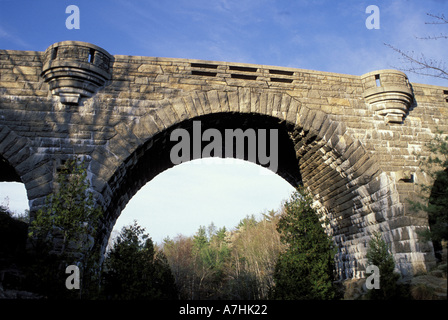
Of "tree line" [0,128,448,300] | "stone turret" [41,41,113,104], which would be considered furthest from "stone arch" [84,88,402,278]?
"stone turret" [41,41,113,104]

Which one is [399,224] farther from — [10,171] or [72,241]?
[10,171]

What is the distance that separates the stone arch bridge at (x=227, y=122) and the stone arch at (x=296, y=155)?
1.1 inches

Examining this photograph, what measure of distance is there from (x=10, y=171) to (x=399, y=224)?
10.7m

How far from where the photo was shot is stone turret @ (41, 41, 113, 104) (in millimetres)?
8062

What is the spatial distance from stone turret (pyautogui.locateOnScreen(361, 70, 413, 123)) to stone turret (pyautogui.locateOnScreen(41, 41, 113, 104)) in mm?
7264

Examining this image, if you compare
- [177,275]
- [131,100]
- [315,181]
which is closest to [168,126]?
[131,100]

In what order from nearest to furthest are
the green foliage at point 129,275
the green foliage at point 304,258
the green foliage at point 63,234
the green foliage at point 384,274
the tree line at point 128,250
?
1. the green foliage at point 63,234
2. the tree line at point 128,250
3. the green foliage at point 384,274
4. the green foliage at point 129,275
5. the green foliage at point 304,258

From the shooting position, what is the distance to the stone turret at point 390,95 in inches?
372

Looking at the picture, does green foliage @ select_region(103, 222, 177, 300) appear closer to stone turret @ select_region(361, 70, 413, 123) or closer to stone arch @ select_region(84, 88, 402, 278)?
stone arch @ select_region(84, 88, 402, 278)

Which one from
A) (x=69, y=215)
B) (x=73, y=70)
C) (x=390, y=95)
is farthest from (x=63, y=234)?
(x=390, y=95)

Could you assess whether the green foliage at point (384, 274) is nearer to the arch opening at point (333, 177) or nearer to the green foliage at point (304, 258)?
Answer: the arch opening at point (333, 177)

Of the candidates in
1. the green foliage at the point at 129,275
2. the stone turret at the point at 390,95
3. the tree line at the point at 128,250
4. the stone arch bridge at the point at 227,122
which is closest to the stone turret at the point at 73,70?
the stone arch bridge at the point at 227,122

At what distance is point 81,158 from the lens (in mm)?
7812

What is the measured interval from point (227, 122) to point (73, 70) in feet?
13.3
